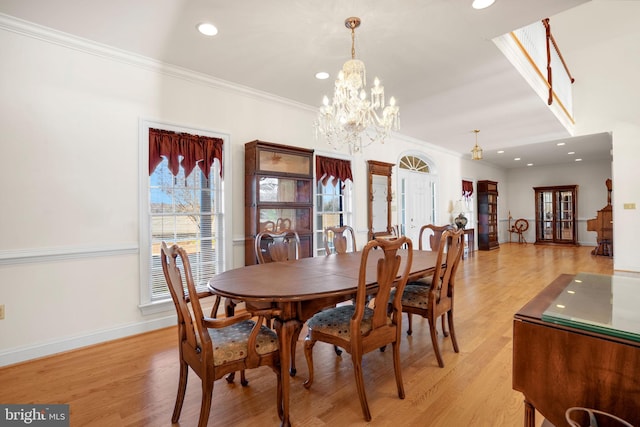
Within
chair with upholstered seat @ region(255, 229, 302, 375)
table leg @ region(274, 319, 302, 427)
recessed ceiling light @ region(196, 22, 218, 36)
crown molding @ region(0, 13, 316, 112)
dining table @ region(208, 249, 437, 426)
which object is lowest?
table leg @ region(274, 319, 302, 427)

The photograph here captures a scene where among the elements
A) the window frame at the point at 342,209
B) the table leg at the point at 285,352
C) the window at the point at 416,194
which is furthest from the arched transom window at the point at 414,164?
the table leg at the point at 285,352

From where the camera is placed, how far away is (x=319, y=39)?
2.81 m

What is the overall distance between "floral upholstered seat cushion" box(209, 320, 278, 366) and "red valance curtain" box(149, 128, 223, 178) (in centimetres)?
216

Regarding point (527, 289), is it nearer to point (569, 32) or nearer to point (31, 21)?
point (569, 32)

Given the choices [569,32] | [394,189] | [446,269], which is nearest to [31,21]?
[446,269]

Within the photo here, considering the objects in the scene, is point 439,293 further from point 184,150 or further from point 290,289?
point 184,150

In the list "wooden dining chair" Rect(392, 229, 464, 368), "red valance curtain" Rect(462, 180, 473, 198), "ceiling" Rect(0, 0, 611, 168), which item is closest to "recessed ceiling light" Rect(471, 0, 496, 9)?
"ceiling" Rect(0, 0, 611, 168)

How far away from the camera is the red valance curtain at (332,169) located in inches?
189

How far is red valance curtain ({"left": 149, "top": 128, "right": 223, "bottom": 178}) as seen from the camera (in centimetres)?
325

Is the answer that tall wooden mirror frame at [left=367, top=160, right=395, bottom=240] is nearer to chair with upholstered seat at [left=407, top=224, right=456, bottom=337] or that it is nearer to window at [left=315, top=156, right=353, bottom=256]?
window at [left=315, top=156, right=353, bottom=256]

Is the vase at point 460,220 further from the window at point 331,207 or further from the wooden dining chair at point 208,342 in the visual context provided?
the wooden dining chair at point 208,342

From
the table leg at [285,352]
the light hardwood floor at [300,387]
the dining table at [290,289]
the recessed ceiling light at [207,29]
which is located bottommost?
the light hardwood floor at [300,387]

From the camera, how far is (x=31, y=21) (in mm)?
2557

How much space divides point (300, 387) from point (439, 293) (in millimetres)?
1318
